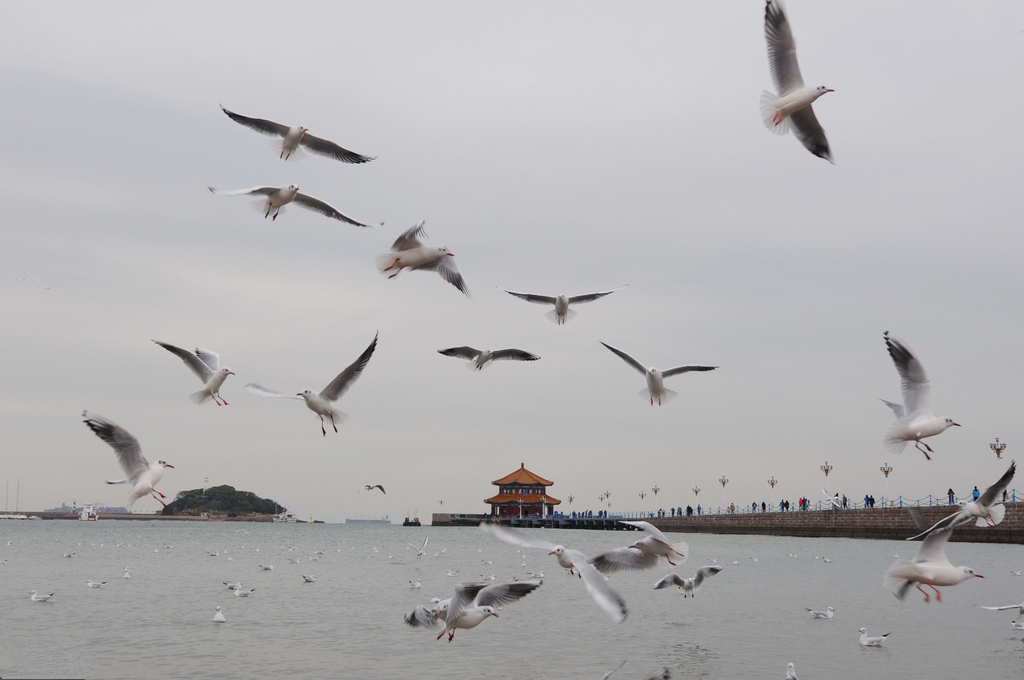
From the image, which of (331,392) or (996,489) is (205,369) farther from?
(996,489)

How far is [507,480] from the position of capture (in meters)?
110

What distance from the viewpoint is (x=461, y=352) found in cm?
1455

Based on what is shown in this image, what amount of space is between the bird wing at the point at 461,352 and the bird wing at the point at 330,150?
13.0ft

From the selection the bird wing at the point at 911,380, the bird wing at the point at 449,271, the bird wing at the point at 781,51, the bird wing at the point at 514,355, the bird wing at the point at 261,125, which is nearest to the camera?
the bird wing at the point at 781,51

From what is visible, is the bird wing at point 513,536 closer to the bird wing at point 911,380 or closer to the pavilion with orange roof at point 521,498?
the bird wing at point 911,380

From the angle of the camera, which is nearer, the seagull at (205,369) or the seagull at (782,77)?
the seagull at (782,77)

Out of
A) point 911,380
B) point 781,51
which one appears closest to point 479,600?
point 911,380

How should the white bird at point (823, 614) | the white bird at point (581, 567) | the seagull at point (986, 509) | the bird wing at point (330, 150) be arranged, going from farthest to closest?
the white bird at point (823, 614), the bird wing at point (330, 150), the seagull at point (986, 509), the white bird at point (581, 567)

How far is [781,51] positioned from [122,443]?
813 centimetres

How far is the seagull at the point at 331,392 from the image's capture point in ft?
34.9

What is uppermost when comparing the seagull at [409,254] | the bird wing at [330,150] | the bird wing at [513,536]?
the bird wing at [330,150]

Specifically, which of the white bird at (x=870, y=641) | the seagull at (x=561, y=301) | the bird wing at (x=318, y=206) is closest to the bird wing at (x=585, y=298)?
the seagull at (x=561, y=301)

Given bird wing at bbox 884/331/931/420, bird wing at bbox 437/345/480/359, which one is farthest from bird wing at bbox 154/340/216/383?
bird wing at bbox 884/331/931/420

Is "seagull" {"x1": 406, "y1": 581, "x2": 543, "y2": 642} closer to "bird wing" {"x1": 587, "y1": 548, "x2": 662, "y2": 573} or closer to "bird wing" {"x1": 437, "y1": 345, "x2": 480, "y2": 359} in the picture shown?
"bird wing" {"x1": 587, "y1": 548, "x2": 662, "y2": 573}
